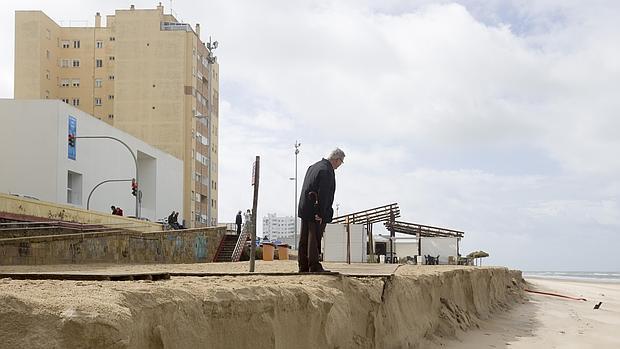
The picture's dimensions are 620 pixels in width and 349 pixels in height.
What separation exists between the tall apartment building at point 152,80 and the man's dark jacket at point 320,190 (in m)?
53.5

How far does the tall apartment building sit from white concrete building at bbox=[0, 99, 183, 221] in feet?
50.4

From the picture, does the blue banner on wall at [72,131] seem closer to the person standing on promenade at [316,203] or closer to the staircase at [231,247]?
the staircase at [231,247]

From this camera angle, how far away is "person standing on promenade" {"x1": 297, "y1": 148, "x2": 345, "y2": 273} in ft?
25.1

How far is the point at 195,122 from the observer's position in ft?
226

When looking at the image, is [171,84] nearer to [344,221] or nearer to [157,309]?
[344,221]

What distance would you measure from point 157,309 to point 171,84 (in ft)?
214

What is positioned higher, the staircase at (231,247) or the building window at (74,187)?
the building window at (74,187)

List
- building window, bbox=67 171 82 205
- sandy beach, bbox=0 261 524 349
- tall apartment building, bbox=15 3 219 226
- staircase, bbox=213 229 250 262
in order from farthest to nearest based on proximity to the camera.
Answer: tall apartment building, bbox=15 3 219 226, building window, bbox=67 171 82 205, staircase, bbox=213 229 250 262, sandy beach, bbox=0 261 524 349

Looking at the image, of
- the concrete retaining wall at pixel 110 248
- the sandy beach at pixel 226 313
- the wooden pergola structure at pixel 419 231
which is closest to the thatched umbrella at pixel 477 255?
the wooden pergola structure at pixel 419 231

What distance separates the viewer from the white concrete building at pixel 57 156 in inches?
1476

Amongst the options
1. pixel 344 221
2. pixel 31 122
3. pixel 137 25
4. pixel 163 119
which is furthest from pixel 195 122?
pixel 344 221

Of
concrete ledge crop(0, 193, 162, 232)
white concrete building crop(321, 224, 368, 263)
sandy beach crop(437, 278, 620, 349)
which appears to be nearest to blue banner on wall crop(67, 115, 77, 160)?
concrete ledge crop(0, 193, 162, 232)

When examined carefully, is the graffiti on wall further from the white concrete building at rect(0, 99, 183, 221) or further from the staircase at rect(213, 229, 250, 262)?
the white concrete building at rect(0, 99, 183, 221)

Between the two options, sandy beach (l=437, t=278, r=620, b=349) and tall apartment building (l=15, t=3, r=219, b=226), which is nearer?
sandy beach (l=437, t=278, r=620, b=349)
